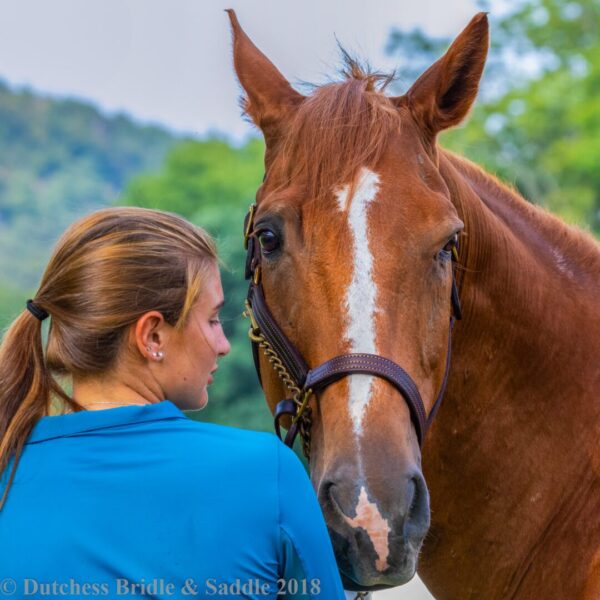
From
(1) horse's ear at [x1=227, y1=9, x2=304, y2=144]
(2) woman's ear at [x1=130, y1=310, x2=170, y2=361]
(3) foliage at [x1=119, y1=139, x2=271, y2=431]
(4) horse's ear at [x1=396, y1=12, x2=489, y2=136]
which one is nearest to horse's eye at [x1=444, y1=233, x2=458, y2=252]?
(4) horse's ear at [x1=396, y1=12, x2=489, y2=136]

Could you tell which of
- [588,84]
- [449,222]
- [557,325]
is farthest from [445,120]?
[588,84]

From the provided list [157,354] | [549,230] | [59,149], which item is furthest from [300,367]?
[59,149]

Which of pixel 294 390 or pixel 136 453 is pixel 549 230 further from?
pixel 136 453

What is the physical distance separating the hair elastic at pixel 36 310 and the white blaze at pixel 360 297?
95cm

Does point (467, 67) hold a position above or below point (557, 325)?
above

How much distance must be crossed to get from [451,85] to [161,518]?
214 cm

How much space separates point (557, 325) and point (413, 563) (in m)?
1.34

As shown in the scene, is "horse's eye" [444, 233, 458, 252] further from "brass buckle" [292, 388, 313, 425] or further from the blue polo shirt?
the blue polo shirt

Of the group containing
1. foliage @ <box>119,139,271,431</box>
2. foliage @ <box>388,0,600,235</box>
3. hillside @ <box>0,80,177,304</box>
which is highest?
foliage @ <box>388,0,600,235</box>

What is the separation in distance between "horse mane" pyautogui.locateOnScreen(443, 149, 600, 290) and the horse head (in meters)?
0.47

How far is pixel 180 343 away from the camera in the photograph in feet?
7.43

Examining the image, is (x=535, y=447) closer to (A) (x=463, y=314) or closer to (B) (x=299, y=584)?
(A) (x=463, y=314)

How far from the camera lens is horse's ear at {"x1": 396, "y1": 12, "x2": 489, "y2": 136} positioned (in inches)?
129

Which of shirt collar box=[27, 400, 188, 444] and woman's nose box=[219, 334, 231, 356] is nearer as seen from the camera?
shirt collar box=[27, 400, 188, 444]
